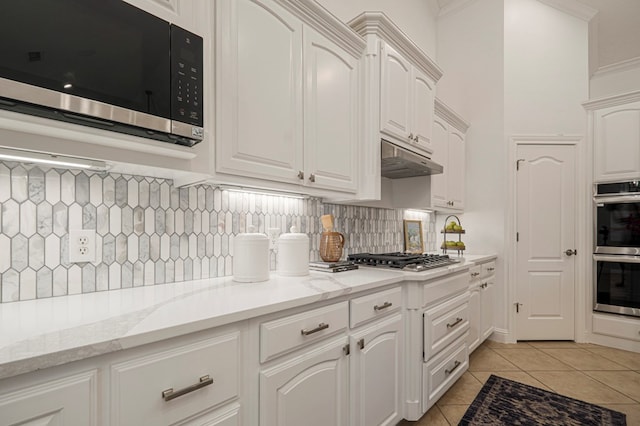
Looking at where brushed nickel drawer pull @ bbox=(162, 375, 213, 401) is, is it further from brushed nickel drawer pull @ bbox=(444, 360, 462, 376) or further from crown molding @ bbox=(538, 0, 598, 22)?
crown molding @ bbox=(538, 0, 598, 22)

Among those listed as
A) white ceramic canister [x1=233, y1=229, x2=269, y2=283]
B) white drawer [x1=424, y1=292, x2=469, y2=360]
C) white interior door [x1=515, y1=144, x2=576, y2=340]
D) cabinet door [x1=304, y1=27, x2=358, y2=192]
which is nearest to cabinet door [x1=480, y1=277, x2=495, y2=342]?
white interior door [x1=515, y1=144, x2=576, y2=340]

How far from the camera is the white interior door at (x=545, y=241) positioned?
346 centimetres

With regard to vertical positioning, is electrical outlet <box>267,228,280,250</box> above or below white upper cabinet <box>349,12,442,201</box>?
below

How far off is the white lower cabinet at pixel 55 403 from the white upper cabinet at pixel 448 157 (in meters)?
2.74

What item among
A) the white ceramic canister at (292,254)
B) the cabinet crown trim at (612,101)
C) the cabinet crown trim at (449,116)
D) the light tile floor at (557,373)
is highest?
the cabinet crown trim at (612,101)

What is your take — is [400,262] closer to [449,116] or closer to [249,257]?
[249,257]

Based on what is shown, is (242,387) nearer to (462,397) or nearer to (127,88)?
(127,88)

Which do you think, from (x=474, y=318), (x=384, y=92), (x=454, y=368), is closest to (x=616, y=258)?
(x=474, y=318)

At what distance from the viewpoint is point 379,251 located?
284cm

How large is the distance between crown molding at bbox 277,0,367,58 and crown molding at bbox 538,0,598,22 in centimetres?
310

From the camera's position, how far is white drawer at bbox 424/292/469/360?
187cm

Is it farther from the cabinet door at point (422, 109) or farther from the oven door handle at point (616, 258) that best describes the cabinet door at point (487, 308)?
the cabinet door at point (422, 109)

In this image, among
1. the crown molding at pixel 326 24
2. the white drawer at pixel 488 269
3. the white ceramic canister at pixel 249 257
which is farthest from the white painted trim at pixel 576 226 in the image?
the white ceramic canister at pixel 249 257

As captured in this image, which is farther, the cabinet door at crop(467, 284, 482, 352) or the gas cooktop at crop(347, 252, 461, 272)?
the cabinet door at crop(467, 284, 482, 352)
